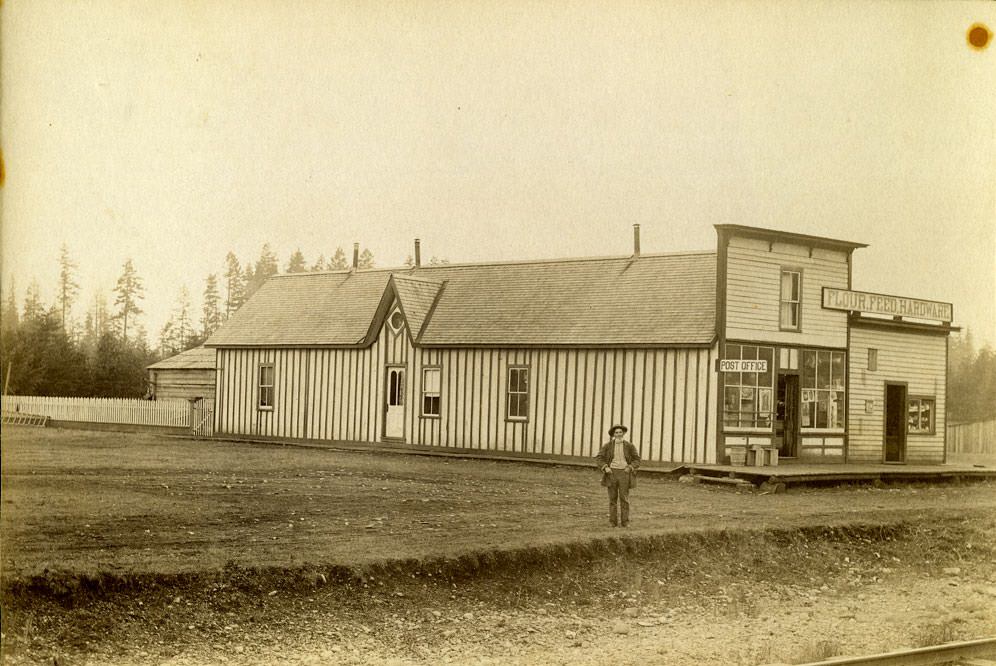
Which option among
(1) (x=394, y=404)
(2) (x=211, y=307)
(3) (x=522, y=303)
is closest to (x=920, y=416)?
(3) (x=522, y=303)

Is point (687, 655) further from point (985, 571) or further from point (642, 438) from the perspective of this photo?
point (985, 571)

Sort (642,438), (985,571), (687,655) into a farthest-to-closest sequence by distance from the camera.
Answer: (985,571) < (642,438) < (687,655)

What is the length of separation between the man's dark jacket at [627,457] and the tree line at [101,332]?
10.8ft

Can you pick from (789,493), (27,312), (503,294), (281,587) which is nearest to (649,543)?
(503,294)

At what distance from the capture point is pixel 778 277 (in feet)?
40.9

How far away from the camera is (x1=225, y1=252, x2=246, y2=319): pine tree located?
828cm

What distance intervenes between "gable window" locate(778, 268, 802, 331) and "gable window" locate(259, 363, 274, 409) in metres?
6.16

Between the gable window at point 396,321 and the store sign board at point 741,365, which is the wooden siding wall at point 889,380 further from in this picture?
the gable window at point 396,321

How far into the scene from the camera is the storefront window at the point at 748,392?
12.4 metres

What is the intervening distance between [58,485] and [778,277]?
847 centimetres

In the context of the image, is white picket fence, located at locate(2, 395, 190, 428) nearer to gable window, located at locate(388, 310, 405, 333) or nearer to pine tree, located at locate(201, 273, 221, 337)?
pine tree, located at locate(201, 273, 221, 337)

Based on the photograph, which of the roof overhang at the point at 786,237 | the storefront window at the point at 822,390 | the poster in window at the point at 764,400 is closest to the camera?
the roof overhang at the point at 786,237

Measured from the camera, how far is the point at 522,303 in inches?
448

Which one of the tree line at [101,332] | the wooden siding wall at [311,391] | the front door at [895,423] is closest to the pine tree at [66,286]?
the tree line at [101,332]
